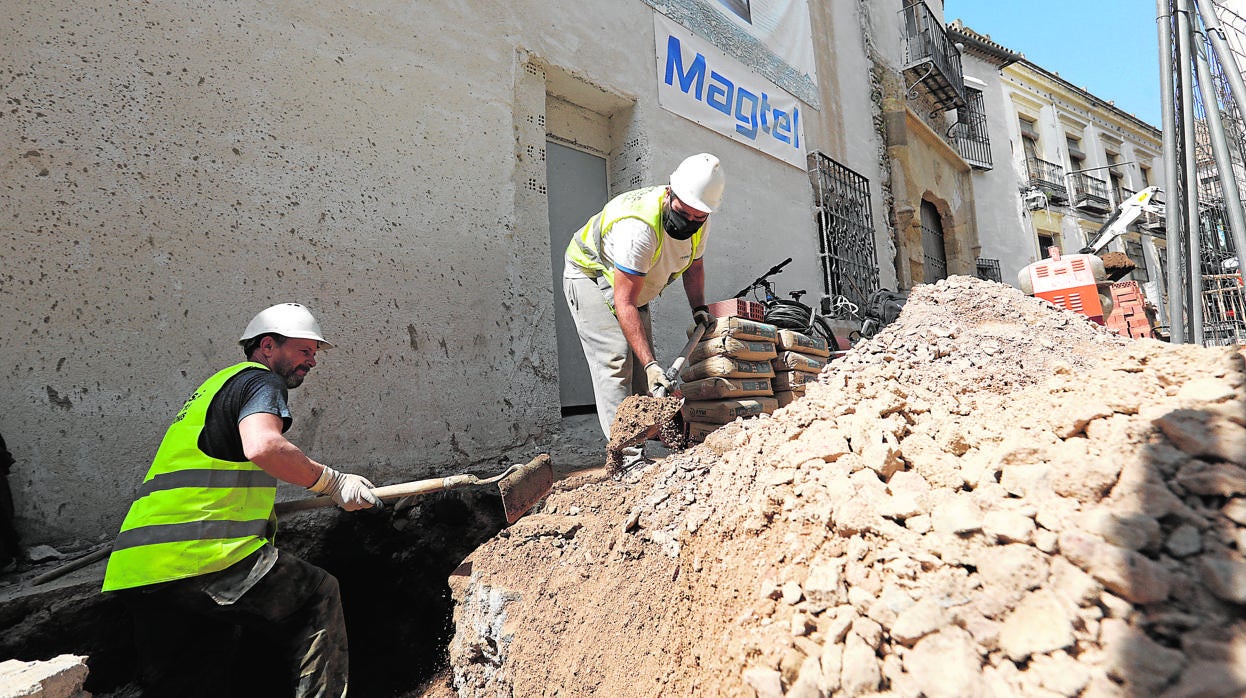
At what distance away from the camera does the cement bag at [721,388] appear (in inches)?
119

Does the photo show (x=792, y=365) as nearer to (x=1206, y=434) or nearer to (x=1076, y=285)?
(x=1206, y=434)

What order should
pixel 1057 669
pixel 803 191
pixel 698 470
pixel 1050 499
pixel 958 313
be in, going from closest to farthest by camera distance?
pixel 1057 669 < pixel 1050 499 < pixel 698 470 < pixel 958 313 < pixel 803 191

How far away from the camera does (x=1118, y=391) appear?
146cm

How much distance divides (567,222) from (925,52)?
831cm

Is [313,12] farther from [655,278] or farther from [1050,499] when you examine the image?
[1050,499]

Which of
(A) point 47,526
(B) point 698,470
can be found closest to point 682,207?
(B) point 698,470

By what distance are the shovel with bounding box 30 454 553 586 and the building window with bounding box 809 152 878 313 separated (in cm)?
480

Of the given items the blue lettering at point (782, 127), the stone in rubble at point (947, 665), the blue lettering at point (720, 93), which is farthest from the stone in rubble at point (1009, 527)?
the blue lettering at point (782, 127)

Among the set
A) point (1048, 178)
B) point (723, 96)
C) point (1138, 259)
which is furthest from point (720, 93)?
point (1138, 259)

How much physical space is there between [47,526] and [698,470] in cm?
256

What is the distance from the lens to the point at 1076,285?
5.21m

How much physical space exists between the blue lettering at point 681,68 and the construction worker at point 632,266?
2601 millimetres

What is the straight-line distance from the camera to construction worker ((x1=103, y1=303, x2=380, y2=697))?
6.10 ft

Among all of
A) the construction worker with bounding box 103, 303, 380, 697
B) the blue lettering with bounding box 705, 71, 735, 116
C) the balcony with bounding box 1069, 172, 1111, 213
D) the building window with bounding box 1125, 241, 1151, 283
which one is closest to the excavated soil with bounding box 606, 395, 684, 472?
the construction worker with bounding box 103, 303, 380, 697
